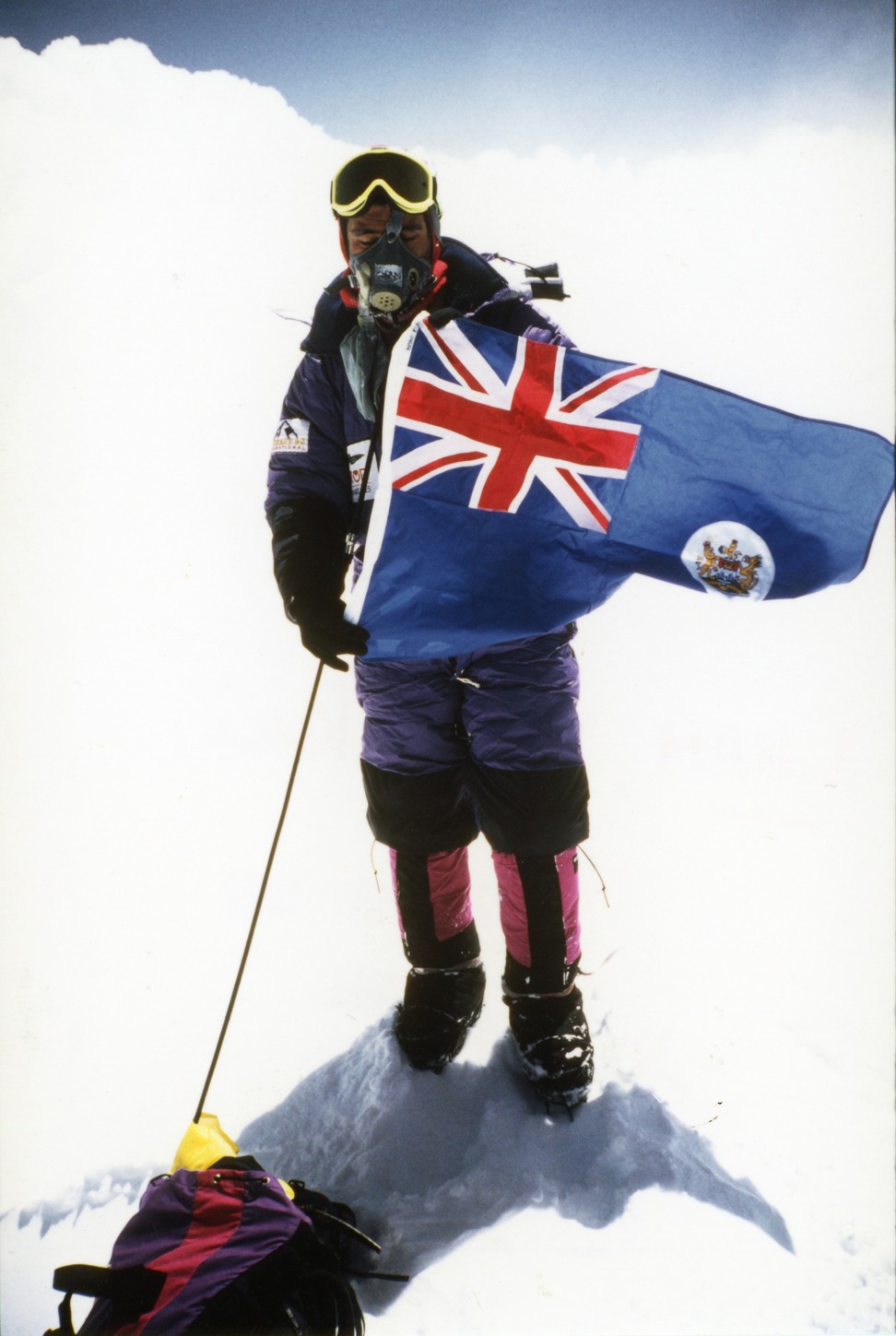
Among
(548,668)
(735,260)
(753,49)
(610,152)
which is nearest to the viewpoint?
(548,668)

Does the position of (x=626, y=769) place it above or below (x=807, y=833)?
above

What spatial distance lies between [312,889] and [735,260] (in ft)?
7.20

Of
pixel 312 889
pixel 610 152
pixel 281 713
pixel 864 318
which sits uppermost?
pixel 610 152

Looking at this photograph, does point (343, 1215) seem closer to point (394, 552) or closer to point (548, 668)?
point (548, 668)

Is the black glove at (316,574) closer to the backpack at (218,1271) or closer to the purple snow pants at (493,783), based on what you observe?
the purple snow pants at (493,783)

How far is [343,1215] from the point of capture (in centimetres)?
105

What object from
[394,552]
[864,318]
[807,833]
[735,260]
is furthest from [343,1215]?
[735,260]

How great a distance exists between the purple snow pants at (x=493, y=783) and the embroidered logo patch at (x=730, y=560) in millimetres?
275

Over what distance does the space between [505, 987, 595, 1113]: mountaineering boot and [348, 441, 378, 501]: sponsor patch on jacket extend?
1.08 metres

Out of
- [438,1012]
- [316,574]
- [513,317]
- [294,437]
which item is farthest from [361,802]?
[513,317]

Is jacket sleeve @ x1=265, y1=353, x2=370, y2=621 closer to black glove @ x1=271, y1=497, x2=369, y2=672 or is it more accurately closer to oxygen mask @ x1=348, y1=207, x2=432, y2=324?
black glove @ x1=271, y1=497, x2=369, y2=672

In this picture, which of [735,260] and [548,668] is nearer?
[548,668]

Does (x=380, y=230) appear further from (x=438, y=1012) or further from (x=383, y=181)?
(x=438, y=1012)

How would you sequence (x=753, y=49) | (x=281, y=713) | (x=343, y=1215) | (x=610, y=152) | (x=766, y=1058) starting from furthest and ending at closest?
1. (x=281, y=713)
2. (x=610, y=152)
3. (x=753, y=49)
4. (x=766, y=1058)
5. (x=343, y=1215)
